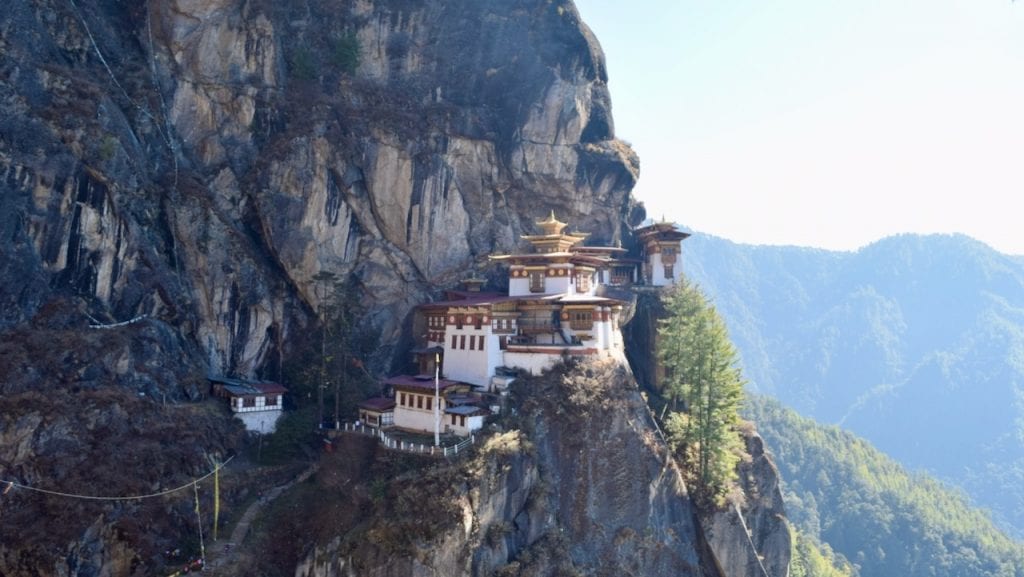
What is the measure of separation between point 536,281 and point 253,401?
19057mm

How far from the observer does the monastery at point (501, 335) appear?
4066cm

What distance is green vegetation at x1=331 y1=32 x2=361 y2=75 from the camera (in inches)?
2137

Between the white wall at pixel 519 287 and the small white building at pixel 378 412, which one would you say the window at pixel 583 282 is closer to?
the white wall at pixel 519 287

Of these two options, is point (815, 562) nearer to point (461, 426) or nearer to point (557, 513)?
point (557, 513)

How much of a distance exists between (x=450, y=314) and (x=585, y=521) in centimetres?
1520

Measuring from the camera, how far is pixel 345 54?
5434 cm

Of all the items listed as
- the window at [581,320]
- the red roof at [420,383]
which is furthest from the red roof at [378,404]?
the window at [581,320]

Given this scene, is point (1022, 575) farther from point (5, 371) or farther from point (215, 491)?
point (5, 371)

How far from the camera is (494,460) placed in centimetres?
3528

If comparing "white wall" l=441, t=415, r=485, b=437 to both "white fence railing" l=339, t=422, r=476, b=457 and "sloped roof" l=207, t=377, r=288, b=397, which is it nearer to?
"white fence railing" l=339, t=422, r=476, b=457

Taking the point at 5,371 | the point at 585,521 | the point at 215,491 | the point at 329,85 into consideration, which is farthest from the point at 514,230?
the point at 5,371

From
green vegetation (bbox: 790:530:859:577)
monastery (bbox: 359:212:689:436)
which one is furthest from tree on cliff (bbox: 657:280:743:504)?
green vegetation (bbox: 790:530:859:577)

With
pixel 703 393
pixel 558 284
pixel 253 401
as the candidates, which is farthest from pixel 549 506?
pixel 253 401

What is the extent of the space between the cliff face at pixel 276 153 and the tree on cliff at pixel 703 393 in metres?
16.2
